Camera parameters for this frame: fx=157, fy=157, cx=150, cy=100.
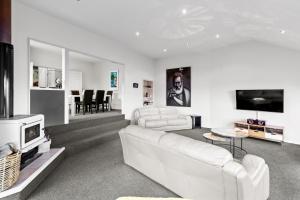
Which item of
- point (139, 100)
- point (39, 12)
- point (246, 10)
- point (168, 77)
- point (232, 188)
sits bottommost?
point (232, 188)

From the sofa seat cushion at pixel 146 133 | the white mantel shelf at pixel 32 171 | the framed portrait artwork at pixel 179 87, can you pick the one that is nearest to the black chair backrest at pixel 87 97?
the white mantel shelf at pixel 32 171

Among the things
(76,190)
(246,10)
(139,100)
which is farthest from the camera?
(139,100)

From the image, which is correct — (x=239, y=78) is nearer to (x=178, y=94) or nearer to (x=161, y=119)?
(x=178, y=94)

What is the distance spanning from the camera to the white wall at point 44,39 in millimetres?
3162

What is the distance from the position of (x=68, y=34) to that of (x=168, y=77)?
14.6 feet

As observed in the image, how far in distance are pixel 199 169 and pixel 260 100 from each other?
4345 mm

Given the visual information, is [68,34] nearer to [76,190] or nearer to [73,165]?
[73,165]

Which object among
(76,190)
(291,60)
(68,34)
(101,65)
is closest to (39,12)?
(68,34)

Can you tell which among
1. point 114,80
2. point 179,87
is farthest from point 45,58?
point 179,87

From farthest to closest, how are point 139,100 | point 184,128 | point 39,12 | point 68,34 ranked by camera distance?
1. point 139,100
2. point 184,128
3. point 68,34
4. point 39,12

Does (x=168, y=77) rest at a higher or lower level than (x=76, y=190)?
higher

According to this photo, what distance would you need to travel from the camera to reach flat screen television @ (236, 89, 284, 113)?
14.7 ft

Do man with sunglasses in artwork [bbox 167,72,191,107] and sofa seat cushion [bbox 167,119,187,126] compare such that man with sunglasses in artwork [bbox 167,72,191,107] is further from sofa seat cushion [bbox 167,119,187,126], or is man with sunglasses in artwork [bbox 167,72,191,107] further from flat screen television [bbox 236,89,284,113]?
flat screen television [bbox 236,89,284,113]

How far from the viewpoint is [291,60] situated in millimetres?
4406
